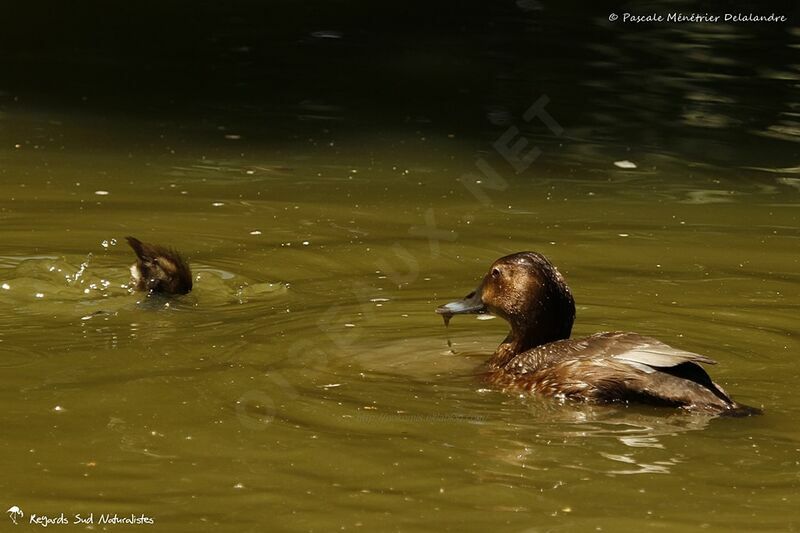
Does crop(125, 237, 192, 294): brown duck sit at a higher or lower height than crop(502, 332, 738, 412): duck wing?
lower

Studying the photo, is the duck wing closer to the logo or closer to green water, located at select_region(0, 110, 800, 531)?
green water, located at select_region(0, 110, 800, 531)

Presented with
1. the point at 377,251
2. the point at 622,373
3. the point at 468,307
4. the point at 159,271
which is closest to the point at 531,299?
the point at 468,307

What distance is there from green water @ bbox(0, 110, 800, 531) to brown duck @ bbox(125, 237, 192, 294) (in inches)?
4.7

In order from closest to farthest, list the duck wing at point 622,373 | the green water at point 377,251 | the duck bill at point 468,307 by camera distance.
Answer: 1. the green water at point 377,251
2. the duck wing at point 622,373
3. the duck bill at point 468,307

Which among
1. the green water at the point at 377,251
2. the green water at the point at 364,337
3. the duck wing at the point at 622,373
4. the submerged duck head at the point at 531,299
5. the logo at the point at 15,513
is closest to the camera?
the logo at the point at 15,513

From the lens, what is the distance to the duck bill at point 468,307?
7.52 m

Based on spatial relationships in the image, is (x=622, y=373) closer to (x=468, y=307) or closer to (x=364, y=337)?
(x=468, y=307)

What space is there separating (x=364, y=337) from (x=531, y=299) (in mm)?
959

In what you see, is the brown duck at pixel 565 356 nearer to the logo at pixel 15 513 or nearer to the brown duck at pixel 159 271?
the brown duck at pixel 159 271

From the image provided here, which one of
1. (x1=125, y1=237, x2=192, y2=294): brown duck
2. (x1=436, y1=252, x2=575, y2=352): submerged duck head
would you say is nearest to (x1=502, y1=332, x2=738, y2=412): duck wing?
(x1=436, y1=252, x2=575, y2=352): submerged duck head

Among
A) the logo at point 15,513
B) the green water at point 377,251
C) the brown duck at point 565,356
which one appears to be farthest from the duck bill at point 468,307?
the logo at point 15,513

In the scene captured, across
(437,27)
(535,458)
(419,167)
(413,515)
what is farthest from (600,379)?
(437,27)

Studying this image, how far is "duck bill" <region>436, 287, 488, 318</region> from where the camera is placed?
7.52m

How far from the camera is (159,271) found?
8.30 metres
